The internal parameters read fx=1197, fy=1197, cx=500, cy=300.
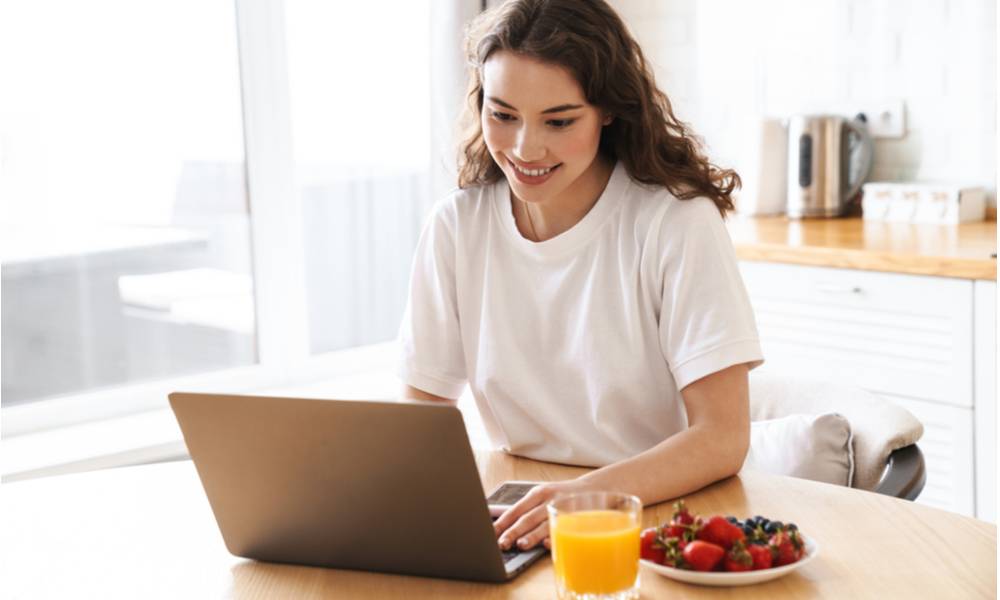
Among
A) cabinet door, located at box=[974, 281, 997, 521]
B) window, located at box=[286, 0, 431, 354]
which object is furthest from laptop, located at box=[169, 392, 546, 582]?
window, located at box=[286, 0, 431, 354]

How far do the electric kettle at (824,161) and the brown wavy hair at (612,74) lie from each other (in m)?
1.49

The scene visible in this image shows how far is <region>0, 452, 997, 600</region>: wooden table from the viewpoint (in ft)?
3.65

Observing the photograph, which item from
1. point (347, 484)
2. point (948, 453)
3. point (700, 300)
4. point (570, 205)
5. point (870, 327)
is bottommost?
point (948, 453)

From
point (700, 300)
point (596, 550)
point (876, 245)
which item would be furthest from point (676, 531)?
point (876, 245)

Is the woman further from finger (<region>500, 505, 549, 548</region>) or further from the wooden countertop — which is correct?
the wooden countertop

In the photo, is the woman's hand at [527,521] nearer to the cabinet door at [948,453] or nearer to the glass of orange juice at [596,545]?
the glass of orange juice at [596,545]

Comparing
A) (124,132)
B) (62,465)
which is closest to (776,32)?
(124,132)

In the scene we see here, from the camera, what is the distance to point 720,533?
1.11m

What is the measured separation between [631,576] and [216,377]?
205cm

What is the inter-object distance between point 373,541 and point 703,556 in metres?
0.31

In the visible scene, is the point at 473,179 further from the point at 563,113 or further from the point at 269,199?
the point at 269,199

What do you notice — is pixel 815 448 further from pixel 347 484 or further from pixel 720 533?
pixel 347 484

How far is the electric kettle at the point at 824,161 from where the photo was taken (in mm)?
3113

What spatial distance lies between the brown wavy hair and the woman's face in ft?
0.07
